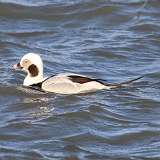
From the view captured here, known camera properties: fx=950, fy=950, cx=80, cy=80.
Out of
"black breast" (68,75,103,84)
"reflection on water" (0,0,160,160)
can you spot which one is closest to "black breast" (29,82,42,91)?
"reflection on water" (0,0,160,160)

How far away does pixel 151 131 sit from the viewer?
1076cm

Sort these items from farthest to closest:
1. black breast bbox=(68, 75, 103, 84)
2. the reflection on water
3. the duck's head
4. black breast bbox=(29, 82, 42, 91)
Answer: the duck's head, black breast bbox=(29, 82, 42, 91), black breast bbox=(68, 75, 103, 84), the reflection on water

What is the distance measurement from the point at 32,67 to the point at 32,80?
0.18m

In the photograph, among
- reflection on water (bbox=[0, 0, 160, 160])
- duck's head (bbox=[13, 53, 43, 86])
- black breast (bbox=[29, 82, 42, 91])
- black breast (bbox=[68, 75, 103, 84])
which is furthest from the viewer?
duck's head (bbox=[13, 53, 43, 86])

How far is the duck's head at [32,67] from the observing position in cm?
1318

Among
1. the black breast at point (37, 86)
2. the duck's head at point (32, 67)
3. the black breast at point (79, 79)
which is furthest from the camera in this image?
the duck's head at point (32, 67)

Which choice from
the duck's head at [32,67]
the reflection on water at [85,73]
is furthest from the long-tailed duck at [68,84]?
the reflection on water at [85,73]

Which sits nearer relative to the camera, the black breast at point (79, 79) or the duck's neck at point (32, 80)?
the black breast at point (79, 79)

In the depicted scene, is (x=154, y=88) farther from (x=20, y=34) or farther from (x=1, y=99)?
(x=20, y=34)

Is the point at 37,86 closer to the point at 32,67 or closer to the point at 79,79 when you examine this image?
the point at 32,67

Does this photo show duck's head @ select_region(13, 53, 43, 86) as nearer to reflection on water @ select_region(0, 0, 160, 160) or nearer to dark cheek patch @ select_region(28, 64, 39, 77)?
dark cheek patch @ select_region(28, 64, 39, 77)

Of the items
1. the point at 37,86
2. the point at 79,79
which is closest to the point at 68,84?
the point at 79,79

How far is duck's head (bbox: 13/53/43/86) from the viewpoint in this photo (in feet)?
43.2

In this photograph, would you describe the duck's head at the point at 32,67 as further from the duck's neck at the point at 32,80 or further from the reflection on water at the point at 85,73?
the reflection on water at the point at 85,73
